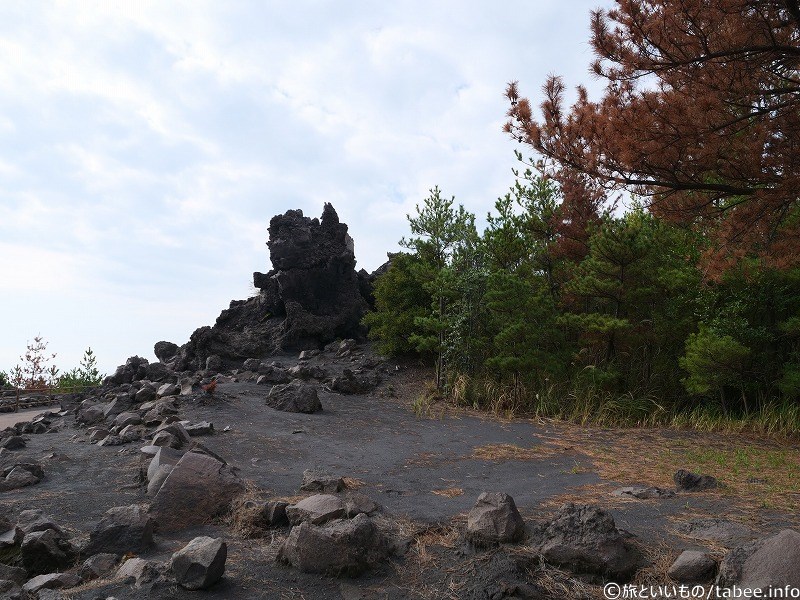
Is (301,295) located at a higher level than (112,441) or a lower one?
higher

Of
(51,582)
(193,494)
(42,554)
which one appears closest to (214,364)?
(193,494)

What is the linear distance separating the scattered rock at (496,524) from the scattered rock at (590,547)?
0.17m

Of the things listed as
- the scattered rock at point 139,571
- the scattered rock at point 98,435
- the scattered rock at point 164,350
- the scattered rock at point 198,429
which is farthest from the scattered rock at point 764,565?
the scattered rock at point 164,350

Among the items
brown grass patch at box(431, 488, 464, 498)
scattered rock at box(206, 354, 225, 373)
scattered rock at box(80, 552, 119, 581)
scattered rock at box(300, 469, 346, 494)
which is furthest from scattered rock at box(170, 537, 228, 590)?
scattered rock at box(206, 354, 225, 373)

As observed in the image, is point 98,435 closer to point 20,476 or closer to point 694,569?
point 20,476

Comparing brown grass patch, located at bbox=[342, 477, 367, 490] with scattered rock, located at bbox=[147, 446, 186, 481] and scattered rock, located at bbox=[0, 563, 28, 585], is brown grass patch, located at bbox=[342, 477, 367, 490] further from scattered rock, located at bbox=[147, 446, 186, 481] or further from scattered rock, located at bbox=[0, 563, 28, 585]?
scattered rock, located at bbox=[0, 563, 28, 585]

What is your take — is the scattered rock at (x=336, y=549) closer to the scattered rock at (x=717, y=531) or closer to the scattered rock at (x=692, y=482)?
the scattered rock at (x=717, y=531)

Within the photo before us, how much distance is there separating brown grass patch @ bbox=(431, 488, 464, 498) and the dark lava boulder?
1356 cm

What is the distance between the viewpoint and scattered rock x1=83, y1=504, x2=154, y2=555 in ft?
13.1

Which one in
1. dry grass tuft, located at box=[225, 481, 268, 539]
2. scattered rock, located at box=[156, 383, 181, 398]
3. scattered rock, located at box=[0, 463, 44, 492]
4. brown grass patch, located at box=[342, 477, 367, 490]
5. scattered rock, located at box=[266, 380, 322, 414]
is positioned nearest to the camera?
dry grass tuft, located at box=[225, 481, 268, 539]

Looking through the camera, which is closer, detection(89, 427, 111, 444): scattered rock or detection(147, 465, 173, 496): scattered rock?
detection(147, 465, 173, 496): scattered rock

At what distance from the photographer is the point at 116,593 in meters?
3.32

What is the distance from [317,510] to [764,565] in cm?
277

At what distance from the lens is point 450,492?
5660mm
